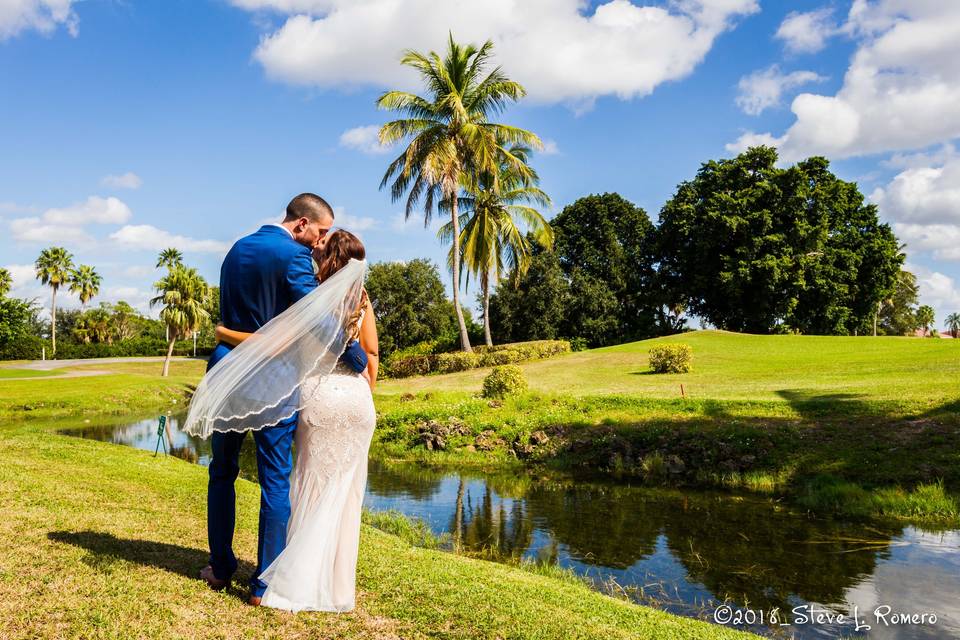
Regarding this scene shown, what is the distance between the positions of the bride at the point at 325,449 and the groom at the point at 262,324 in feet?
0.30

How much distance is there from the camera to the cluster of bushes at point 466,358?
36562 millimetres

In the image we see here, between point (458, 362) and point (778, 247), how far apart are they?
80.2 ft

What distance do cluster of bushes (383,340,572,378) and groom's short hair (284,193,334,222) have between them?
103 feet

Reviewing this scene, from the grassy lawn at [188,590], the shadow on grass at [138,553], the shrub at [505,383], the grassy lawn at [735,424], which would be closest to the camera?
the grassy lawn at [188,590]

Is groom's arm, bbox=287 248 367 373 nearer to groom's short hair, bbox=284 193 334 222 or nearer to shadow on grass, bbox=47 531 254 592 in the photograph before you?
groom's short hair, bbox=284 193 334 222

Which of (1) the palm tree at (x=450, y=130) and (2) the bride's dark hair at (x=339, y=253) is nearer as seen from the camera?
(2) the bride's dark hair at (x=339, y=253)

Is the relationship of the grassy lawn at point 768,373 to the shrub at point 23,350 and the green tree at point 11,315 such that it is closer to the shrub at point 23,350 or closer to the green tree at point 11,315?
the green tree at point 11,315

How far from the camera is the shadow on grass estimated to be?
5.07 metres

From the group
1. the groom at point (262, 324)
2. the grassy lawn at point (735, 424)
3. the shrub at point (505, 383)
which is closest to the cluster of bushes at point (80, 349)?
the grassy lawn at point (735, 424)

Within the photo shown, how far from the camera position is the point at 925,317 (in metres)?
93.1

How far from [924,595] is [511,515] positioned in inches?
252

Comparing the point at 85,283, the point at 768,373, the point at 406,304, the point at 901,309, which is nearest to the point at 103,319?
the point at 85,283

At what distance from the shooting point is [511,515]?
39.9 feet

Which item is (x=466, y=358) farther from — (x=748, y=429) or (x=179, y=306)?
(x=179, y=306)
